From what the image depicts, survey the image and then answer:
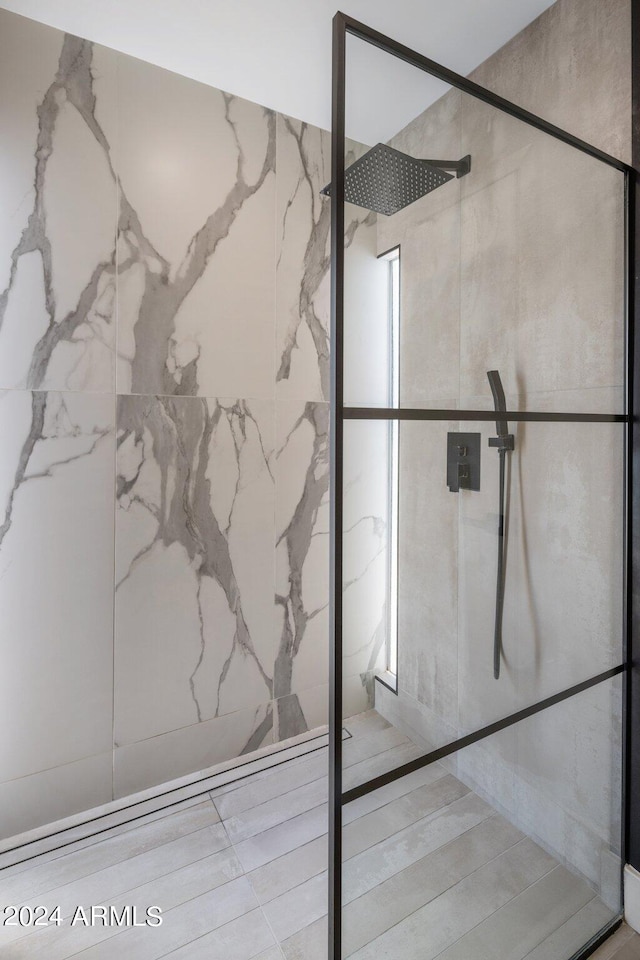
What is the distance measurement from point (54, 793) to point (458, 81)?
6.95 ft

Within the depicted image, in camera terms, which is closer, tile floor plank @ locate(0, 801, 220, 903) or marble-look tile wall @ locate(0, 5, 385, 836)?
tile floor plank @ locate(0, 801, 220, 903)

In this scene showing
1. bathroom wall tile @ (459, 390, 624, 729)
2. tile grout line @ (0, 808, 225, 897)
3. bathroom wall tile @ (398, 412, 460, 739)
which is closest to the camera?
bathroom wall tile @ (398, 412, 460, 739)

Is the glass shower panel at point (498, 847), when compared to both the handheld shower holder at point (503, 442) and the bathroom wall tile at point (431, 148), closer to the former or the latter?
the handheld shower holder at point (503, 442)

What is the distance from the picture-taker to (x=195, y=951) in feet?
3.92

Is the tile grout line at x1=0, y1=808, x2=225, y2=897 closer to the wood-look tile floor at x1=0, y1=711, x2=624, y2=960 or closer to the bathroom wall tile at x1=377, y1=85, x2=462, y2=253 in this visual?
the wood-look tile floor at x1=0, y1=711, x2=624, y2=960

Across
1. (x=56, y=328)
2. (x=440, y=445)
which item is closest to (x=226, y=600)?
(x=56, y=328)

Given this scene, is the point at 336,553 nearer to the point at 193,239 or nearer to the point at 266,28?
the point at 193,239

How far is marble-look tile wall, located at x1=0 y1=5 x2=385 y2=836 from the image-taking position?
1.51 metres

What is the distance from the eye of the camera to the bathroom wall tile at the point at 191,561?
168cm

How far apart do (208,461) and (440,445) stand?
1.05 m

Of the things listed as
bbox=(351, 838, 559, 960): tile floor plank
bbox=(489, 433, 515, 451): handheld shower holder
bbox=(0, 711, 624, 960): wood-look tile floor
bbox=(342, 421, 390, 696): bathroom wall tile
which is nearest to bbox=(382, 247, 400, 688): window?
bbox=(342, 421, 390, 696): bathroom wall tile

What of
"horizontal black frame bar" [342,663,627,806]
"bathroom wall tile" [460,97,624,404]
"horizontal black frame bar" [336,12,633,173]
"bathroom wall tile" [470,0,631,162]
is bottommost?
"horizontal black frame bar" [342,663,627,806]

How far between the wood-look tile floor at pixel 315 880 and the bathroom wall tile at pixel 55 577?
345 mm

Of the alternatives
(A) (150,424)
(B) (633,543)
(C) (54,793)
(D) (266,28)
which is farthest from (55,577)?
(D) (266,28)
